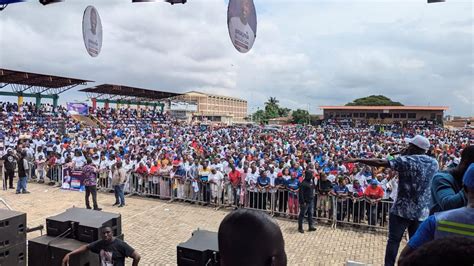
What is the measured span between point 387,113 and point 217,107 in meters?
76.7

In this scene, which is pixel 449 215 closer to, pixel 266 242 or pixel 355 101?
pixel 266 242

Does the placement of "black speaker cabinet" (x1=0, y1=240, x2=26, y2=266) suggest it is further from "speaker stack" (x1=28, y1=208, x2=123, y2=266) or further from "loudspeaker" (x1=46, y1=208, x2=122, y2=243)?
"loudspeaker" (x1=46, y1=208, x2=122, y2=243)

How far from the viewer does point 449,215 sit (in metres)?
2.06

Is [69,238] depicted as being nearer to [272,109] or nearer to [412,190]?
[412,190]

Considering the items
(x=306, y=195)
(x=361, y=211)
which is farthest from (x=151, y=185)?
(x=361, y=211)

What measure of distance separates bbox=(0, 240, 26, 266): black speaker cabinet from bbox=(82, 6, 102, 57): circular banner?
4132 mm

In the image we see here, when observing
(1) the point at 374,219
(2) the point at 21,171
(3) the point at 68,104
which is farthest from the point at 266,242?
(3) the point at 68,104

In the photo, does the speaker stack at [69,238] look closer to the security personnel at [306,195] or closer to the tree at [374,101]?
the security personnel at [306,195]

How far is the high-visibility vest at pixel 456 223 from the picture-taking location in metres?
1.99

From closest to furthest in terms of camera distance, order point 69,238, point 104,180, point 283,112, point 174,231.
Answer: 1. point 69,238
2. point 174,231
3. point 104,180
4. point 283,112

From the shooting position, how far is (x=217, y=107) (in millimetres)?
127250

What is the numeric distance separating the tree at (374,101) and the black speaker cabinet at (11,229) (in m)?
86.6

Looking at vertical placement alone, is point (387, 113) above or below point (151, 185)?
above

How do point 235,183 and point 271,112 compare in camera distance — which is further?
point 271,112
